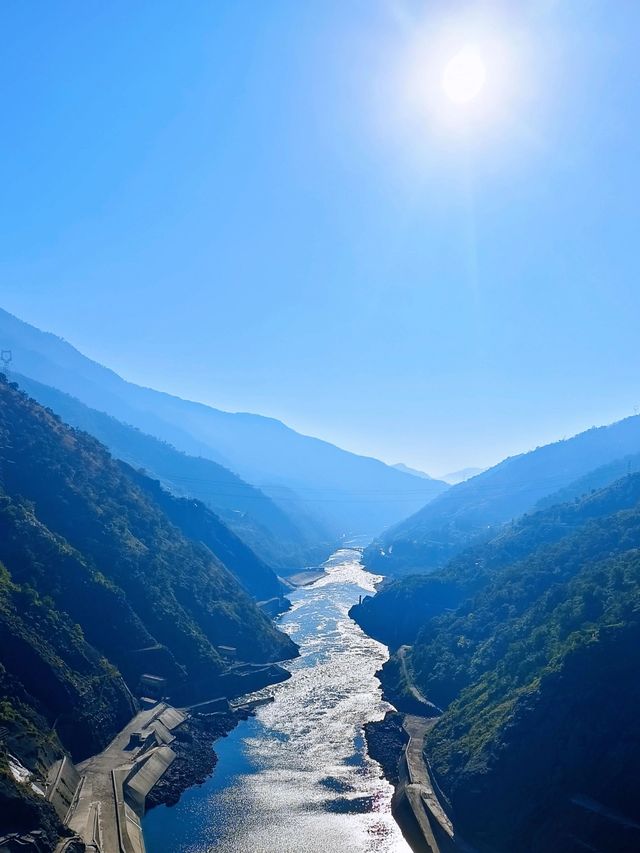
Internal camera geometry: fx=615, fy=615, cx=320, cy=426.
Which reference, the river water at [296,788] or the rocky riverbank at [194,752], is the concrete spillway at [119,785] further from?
the river water at [296,788]

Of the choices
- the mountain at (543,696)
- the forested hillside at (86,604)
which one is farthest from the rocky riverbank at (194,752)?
the mountain at (543,696)

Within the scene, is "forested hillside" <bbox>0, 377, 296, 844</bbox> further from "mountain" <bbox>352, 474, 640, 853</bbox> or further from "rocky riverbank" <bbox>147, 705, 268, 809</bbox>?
"mountain" <bbox>352, 474, 640, 853</bbox>

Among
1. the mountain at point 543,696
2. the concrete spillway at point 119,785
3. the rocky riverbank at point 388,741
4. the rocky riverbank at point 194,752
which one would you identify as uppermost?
the mountain at point 543,696

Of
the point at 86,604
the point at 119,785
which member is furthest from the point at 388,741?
the point at 86,604

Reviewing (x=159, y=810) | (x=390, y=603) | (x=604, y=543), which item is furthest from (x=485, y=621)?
(x=159, y=810)

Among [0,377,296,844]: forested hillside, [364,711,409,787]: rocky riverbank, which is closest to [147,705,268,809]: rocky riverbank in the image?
[0,377,296,844]: forested hillside

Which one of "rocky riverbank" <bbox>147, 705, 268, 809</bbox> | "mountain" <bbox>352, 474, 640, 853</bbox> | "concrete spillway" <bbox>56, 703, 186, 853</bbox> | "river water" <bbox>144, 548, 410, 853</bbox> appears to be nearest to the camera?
"mountain" <bbox>352, 474, 640, 853</bbox>

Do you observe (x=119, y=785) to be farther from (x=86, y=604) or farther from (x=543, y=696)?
(x=543, y=696)
